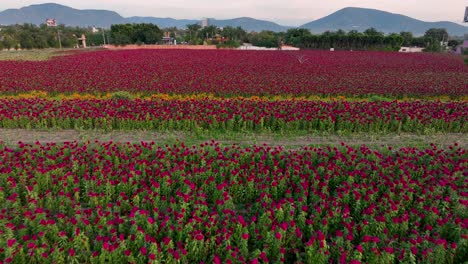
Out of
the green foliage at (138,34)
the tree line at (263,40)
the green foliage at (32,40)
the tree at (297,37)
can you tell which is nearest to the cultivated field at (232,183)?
the tree line at (263,40)

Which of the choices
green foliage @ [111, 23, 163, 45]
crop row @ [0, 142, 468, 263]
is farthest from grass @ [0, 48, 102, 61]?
crop row @ [0, 142, 468, 263]

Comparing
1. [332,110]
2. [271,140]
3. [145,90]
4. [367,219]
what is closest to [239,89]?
[145,90]

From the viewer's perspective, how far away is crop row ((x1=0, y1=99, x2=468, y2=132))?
12125mm

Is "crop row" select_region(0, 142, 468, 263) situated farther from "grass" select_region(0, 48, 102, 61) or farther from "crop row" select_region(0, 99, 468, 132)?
"grass" select_region(0, 48, 102, 61)

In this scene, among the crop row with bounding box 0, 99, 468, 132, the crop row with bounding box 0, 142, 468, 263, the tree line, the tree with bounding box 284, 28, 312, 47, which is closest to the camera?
the crop row with bounding box 0, 142, 468, 263

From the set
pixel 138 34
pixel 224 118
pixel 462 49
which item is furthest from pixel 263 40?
pixel 224 118

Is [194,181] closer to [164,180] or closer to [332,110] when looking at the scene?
[164,180]

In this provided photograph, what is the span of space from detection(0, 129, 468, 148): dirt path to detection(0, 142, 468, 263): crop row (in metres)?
1.86

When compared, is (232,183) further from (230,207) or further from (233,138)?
(233,138)

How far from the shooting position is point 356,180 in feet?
24.5

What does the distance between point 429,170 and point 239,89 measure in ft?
43.6

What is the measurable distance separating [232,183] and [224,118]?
528 centimetres

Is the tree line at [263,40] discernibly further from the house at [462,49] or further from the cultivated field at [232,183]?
the cultivated field at [232,183]

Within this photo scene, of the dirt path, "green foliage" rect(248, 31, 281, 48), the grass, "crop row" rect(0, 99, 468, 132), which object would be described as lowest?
the dirt path
